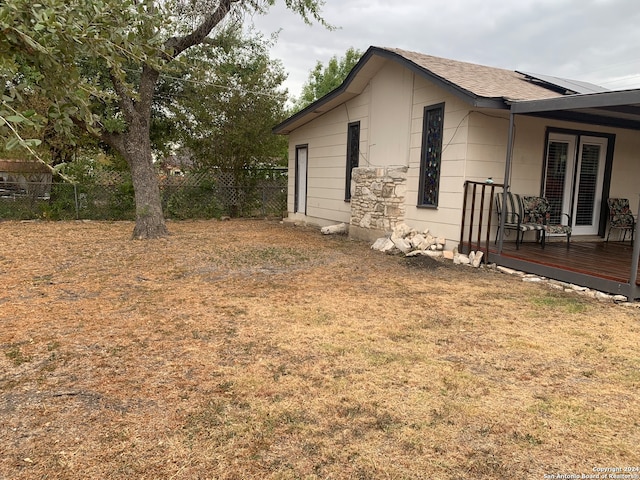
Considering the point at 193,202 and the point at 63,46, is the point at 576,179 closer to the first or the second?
the point at 63,46

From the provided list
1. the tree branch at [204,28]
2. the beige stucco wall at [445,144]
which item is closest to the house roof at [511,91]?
the beige stucco wall at [445,144]

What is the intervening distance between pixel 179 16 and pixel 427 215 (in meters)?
6.25

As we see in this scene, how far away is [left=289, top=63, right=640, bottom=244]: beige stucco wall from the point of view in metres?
6.73

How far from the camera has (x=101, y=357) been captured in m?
3.02

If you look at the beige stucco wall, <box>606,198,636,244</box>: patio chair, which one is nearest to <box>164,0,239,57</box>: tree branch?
the beige stucco wall

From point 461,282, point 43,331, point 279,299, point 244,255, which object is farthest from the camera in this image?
point 244,255

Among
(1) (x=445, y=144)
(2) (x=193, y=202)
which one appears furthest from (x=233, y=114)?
(1) (x=445, y=144)

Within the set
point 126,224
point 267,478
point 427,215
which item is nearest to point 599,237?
point 427,215

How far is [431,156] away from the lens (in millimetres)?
→ 7426

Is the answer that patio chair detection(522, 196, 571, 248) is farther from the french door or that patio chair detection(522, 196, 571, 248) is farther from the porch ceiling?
the porch ceiling

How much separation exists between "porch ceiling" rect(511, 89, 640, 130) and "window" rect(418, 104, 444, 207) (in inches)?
57.3

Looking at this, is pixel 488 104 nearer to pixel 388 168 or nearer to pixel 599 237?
pixel 388 168

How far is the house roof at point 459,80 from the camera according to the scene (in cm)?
612

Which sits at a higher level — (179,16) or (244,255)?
(179,16)
